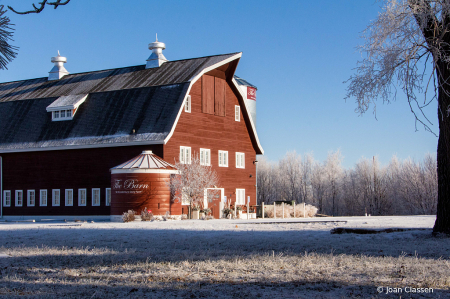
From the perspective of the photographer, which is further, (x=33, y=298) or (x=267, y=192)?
(x=267, y=192)

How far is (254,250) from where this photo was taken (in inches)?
501

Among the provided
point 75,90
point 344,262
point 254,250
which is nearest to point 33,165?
point 75,90

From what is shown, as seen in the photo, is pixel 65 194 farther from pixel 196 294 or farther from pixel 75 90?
pixel 196 294

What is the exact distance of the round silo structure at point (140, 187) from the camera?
29094mm

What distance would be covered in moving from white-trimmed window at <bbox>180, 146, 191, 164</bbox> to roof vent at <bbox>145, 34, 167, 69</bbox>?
8215 mm

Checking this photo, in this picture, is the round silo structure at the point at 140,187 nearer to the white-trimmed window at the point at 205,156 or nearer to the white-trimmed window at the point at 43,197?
the white-trimmed window at the point at 205,156

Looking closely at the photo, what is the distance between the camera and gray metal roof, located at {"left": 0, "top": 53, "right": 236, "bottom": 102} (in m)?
34.9

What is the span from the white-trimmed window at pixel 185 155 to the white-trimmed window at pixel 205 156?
1.10 meters

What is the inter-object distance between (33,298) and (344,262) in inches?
228

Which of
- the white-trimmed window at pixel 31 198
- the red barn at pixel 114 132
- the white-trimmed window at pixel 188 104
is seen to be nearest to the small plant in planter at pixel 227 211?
the red barn at pixel 114 132

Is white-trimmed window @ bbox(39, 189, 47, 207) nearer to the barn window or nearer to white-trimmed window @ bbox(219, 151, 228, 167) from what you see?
white-trimmed window @ bbox(219, 151, 228, 167)

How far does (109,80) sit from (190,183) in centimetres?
1240


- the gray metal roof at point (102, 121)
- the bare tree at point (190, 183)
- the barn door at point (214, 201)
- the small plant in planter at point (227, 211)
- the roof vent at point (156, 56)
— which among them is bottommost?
the small plant in planter at point (227, 211)

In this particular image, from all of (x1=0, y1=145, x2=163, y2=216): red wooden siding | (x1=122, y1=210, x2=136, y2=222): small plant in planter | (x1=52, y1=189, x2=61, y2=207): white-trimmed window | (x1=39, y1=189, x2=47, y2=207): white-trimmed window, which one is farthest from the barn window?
(x1=39, y1=189, x2=47, y2=207): white-trimmed window
